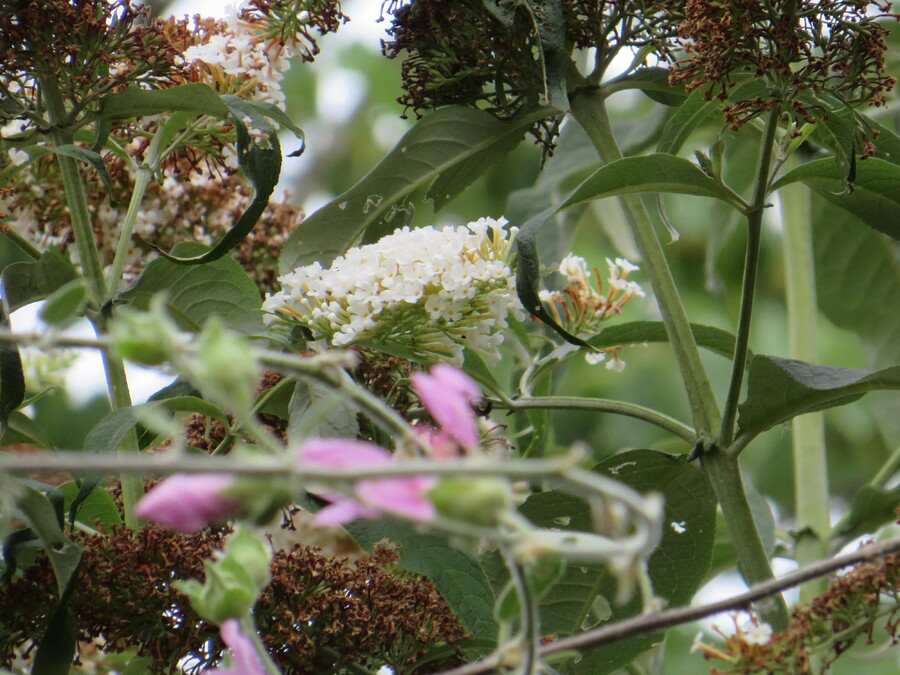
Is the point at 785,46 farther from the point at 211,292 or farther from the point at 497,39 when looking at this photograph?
the point at 211,292

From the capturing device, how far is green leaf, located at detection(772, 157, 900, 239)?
24.3 inches

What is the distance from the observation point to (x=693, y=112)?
0.68 m

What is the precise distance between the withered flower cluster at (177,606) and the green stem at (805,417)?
1.29 ft

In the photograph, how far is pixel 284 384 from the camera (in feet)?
2.09

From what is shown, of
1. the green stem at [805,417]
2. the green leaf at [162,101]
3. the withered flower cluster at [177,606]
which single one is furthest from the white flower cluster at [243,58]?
the green stem at [805,417]

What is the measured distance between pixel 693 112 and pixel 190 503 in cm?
51

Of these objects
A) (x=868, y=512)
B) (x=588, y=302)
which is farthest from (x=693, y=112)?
(x=868, y=512)

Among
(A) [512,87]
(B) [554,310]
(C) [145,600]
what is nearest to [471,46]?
(A) [512,87]

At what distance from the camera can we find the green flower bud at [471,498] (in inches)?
10.0

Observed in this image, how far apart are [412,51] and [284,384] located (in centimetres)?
24

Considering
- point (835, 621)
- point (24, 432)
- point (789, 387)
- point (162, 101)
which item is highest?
point (162, 101)

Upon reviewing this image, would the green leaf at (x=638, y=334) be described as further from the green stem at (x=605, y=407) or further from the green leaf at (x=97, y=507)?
the green leaf at (x=97, y=507)

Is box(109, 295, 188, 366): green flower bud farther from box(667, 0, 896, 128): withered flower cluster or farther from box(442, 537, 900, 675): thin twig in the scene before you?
box(667, 0, 896, 128): withered flower cluster

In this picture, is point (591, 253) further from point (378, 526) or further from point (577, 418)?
point (378, 526)
